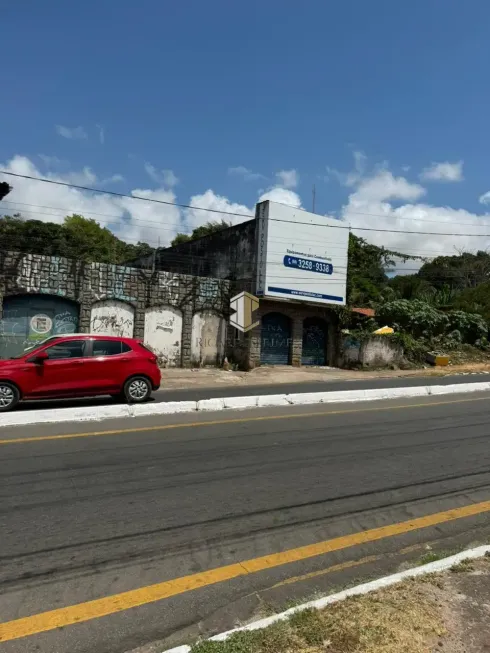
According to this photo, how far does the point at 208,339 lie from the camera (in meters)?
22.9

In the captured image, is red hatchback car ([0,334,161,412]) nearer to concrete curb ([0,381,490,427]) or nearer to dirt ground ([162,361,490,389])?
concrete curb ([0,381,490,427])

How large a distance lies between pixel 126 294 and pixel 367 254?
29.6 metres

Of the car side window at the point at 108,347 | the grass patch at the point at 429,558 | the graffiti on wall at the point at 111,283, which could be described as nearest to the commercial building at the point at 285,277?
the graffiti on wall at the point at 111,283

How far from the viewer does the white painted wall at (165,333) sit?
21.4 m

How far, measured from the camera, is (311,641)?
2943 mm

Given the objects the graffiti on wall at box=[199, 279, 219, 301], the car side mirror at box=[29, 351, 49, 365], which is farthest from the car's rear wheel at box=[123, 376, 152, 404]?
the graffiti on wall at box=[199, 279, 219, 301]

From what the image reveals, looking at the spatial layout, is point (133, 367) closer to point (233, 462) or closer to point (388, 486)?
point (233, 462)

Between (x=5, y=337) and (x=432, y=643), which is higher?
(x=5, y=337)

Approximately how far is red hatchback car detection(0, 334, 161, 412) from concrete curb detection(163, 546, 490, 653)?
8.75 metres

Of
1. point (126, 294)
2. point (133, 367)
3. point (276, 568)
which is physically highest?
point (126, 294)

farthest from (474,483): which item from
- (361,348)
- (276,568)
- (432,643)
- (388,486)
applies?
(361,348)

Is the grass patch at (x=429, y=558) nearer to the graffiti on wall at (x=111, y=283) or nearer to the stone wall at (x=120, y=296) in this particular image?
the stone wall at (x=120, y=296)

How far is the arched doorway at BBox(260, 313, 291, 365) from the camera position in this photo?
24062mm

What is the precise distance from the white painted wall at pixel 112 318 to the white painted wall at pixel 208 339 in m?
2.94
